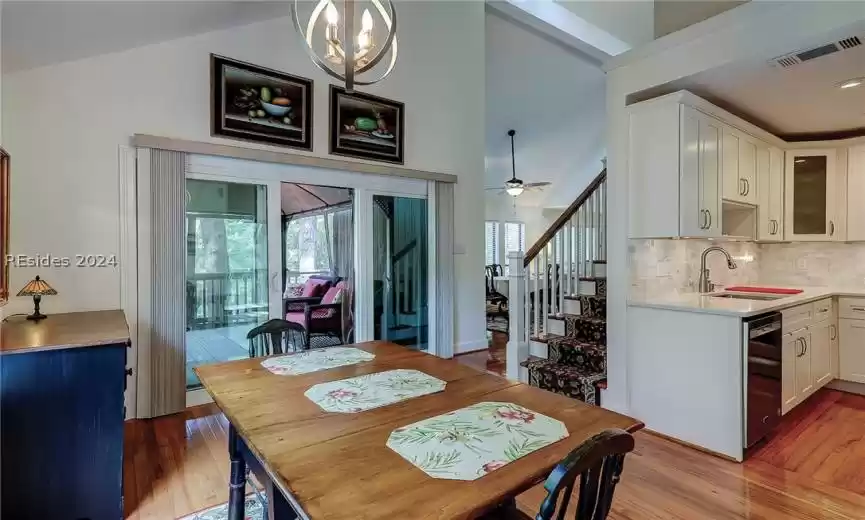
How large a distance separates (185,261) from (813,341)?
4978 millimetres

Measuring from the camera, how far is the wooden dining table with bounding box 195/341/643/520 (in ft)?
2.92

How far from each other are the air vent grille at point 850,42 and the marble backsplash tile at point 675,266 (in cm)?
147

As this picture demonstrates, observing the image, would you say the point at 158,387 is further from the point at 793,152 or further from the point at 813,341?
the point at 793,152

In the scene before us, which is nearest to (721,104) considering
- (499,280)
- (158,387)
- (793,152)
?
(793,152)

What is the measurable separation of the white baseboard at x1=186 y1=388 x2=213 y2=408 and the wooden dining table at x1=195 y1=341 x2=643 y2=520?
190 centimetres

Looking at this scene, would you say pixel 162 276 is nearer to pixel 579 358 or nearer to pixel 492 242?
pixel 579 358

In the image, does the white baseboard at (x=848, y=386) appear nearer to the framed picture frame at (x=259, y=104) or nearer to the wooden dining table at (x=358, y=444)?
the wooden dining table at (x=358, y=444)

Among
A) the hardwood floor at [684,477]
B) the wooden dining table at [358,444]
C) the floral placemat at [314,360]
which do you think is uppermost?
the floral placemat at [314,360]

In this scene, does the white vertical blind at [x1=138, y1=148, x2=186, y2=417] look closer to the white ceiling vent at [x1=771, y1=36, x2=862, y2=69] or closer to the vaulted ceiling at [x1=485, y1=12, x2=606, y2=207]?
the white ceiling vent at [x1=771, y1=36, x2=862, y2=69]

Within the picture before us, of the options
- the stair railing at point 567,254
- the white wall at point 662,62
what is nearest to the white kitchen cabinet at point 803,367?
the white wall at point 662,62

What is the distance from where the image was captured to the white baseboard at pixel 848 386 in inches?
144

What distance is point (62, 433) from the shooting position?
184cm

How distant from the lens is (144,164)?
3.14m

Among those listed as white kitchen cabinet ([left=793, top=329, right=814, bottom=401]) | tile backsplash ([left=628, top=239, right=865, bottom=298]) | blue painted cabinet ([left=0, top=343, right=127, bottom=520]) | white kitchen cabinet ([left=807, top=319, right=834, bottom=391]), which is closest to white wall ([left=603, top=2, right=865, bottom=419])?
tile backsplash ([left=628, top=239, right=865, bottom=298])
